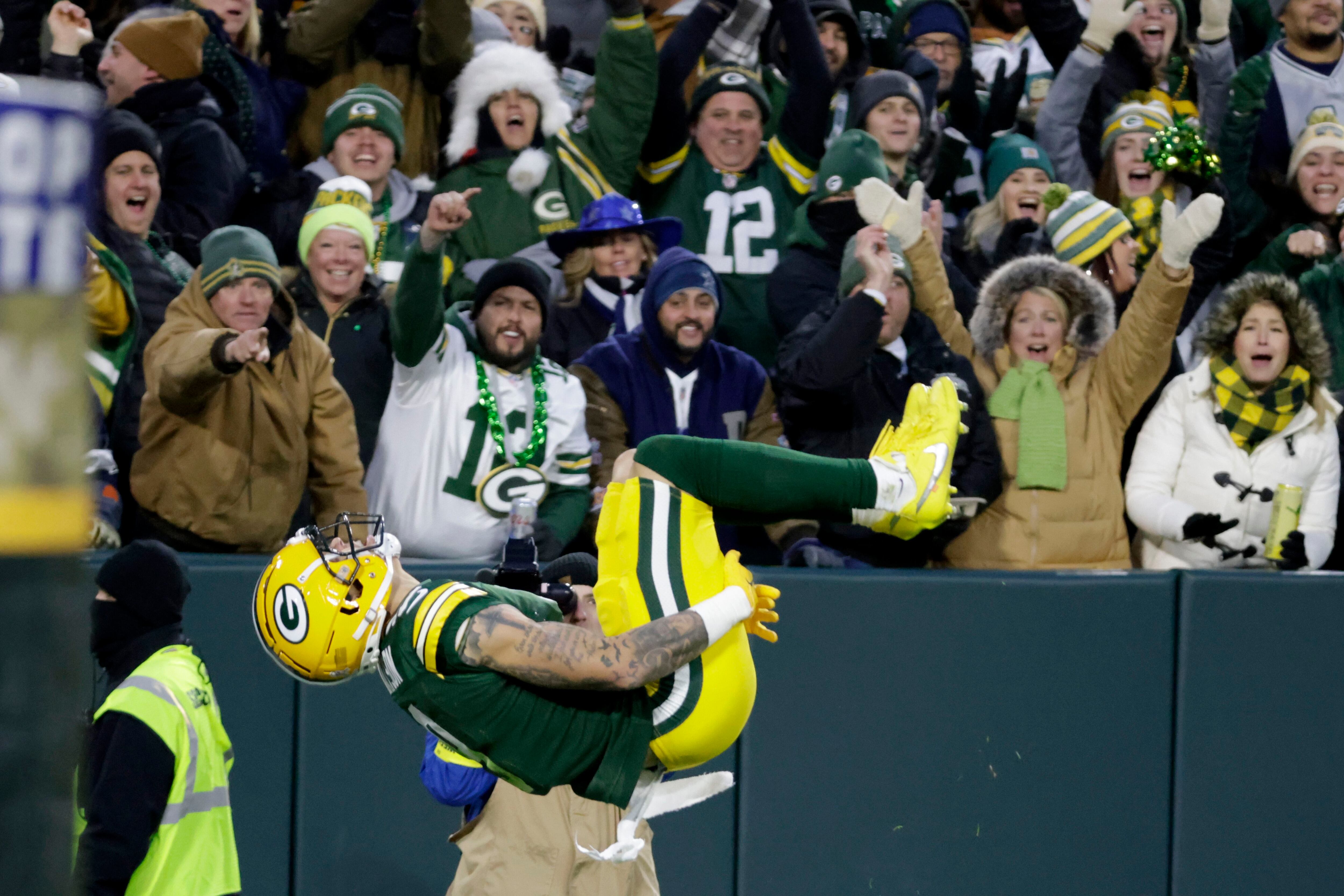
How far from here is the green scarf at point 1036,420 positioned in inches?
238

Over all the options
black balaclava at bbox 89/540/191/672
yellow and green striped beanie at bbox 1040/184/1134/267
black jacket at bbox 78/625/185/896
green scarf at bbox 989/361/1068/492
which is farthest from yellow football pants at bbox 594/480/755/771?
yellow and green striped beanie at bbox 1040/184/1134/267

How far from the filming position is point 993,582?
19.6 feet

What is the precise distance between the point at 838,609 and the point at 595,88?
2.65 meters

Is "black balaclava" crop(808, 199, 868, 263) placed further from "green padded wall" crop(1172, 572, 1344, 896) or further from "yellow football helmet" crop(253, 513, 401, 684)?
"yellow football helmet" crop(253, 513, 401, 684)

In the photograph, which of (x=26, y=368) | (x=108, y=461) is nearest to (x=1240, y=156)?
(x=108, y=461)

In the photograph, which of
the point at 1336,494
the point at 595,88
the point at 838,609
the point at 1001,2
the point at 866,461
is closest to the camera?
the point at 866,461

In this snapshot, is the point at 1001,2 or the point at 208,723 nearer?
the point at 208,723

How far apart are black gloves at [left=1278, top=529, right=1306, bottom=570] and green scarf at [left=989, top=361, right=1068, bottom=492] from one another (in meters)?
0.92

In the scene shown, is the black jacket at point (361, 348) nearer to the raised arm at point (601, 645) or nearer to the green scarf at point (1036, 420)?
the green scarf at point (1036, 420)

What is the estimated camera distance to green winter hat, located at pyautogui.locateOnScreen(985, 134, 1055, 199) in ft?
24.4

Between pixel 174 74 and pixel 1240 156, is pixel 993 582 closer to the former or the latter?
pixel 1240 156

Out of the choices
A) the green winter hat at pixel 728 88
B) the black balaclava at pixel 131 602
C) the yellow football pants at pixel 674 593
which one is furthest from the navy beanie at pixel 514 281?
the yellow football pants at pixel 674 593

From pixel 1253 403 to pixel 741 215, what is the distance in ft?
7.33

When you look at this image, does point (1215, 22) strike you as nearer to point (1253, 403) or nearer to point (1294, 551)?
point (1253, 403)
